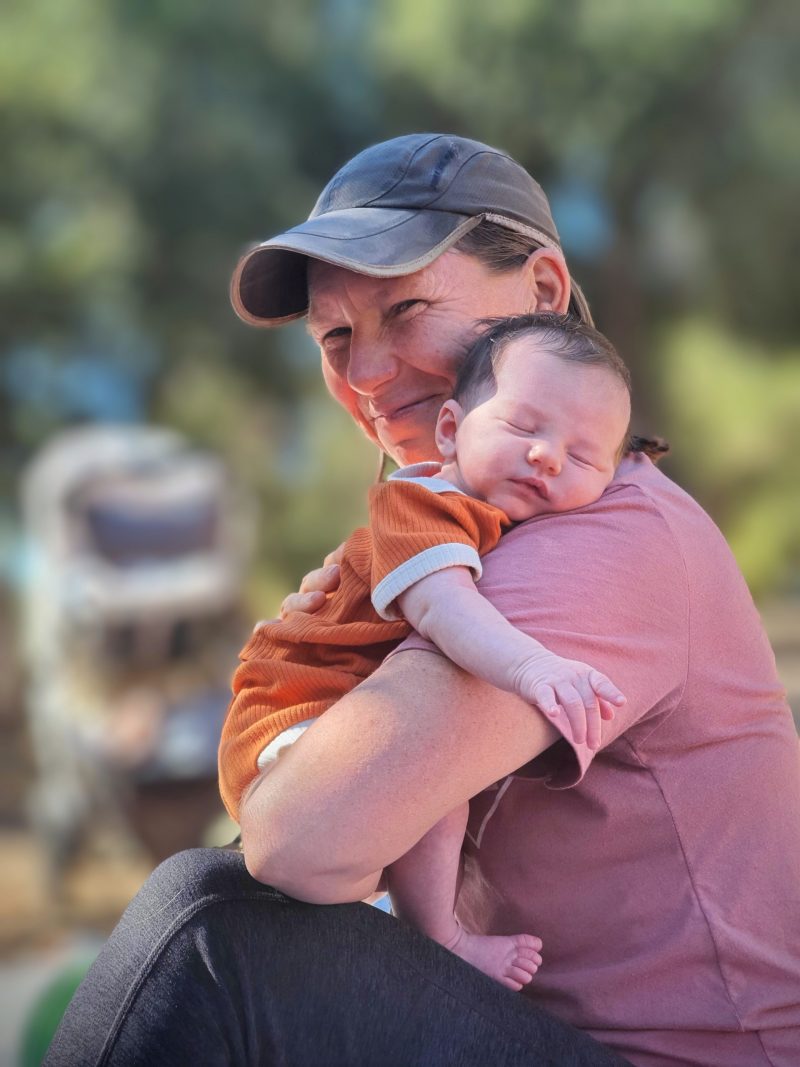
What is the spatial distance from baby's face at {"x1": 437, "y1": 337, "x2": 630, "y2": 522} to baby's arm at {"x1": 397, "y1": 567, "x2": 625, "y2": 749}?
0.18m

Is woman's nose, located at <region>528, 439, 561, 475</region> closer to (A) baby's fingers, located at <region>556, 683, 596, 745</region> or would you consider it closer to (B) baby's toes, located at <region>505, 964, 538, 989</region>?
(A) baby's fingers, located at <region>556, 683, 596, 745</region>

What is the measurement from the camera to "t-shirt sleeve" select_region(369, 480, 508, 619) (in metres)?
1.28

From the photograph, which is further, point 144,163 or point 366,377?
point 144,163

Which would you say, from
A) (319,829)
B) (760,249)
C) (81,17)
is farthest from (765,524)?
(319,829)

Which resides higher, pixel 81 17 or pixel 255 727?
pixel 81 17

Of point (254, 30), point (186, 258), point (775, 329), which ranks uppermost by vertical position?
point (254, 30)

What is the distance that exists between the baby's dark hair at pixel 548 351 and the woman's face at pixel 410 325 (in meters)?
0.10

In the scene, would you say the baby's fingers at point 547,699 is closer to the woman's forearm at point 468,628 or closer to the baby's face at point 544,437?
the woman's forearm at point 468,628

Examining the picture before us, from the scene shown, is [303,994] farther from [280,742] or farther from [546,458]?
[546,458]

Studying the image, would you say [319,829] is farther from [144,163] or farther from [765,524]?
[144,163]

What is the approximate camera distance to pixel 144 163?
26.1 ft

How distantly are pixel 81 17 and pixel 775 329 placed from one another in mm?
4255

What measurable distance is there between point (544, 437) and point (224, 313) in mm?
6761

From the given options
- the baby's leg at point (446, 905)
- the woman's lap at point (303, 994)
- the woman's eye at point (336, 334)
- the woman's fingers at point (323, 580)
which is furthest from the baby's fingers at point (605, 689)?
the woman's eye at point (336, 334)
